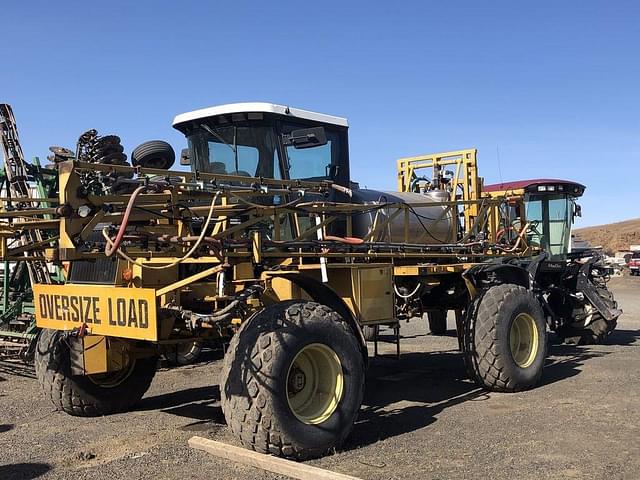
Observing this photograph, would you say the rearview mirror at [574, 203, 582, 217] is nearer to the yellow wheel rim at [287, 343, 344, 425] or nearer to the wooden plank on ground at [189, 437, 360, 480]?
the yellow wheel rim at [287, 343, 344, 425]

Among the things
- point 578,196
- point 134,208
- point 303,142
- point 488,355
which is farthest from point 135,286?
point 578,196

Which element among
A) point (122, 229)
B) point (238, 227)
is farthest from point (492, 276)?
point (122, 229)

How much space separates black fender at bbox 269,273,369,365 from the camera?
5.56 meters

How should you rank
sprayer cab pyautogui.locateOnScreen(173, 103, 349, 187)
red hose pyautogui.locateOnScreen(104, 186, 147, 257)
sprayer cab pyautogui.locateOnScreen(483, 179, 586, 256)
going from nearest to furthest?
red hose pyautogui.locateOnScreen(104, 186, 147, 257)
sprayer cab pyautogui.locateOnScreen(173, 103, 349, 187)
sprayer cab pyautogui.locateOnScreen(483, 179, 586, 256)

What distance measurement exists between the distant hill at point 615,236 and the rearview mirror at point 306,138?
166 ft

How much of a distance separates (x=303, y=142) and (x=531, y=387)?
3.51 m

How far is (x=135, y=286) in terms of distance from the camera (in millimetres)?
5469

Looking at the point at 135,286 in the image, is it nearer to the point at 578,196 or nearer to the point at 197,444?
the point at 197,444

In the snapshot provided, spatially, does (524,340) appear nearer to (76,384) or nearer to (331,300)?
(331,300)

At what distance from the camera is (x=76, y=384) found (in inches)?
240

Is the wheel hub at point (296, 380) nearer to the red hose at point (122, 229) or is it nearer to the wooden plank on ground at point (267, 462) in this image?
the wooden plank on ground at point (267, 462)

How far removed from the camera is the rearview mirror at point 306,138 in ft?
20.5

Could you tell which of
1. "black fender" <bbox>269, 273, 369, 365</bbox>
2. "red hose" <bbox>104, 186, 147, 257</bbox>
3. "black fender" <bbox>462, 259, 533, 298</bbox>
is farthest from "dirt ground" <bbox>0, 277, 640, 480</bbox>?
"red hose" <bbox>104, 186, 147, 257</bbox>

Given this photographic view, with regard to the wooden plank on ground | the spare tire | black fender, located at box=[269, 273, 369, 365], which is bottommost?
the wooden plank on ground
